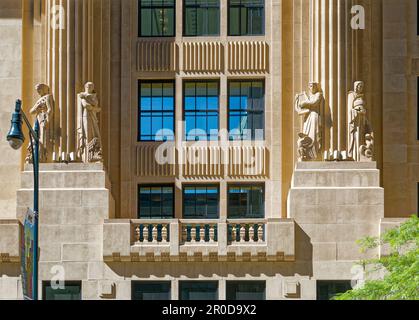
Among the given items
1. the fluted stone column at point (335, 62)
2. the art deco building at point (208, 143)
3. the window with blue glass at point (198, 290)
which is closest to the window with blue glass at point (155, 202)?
the art deco building at point (208, 143)

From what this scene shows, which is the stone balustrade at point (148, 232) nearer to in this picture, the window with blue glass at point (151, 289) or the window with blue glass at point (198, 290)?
the window with blue glass at point (151, 289)

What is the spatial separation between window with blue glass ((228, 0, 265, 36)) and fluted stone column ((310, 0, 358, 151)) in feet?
9.72

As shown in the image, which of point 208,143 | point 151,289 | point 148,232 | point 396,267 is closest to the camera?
point 396,267

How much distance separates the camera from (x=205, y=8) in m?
45.4

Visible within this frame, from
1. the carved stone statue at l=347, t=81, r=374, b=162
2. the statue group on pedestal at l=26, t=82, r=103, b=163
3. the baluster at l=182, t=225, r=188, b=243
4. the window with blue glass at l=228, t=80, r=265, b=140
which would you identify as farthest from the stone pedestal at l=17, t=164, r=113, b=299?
the carved stone statue at l=347, t=81, r=374, b=162

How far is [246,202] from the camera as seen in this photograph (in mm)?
44375

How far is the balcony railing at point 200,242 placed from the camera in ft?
135

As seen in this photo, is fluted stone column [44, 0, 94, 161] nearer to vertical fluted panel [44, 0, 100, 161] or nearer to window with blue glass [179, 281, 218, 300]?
vertical fluted panel [44, 0, 100, 161]

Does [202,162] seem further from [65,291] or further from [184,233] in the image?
[65,291]

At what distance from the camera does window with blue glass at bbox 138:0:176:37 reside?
148 ft

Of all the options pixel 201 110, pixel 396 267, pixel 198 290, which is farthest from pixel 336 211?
pixel 201 110

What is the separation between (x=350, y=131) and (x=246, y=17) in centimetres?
600

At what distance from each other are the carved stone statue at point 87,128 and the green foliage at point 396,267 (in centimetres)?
908
